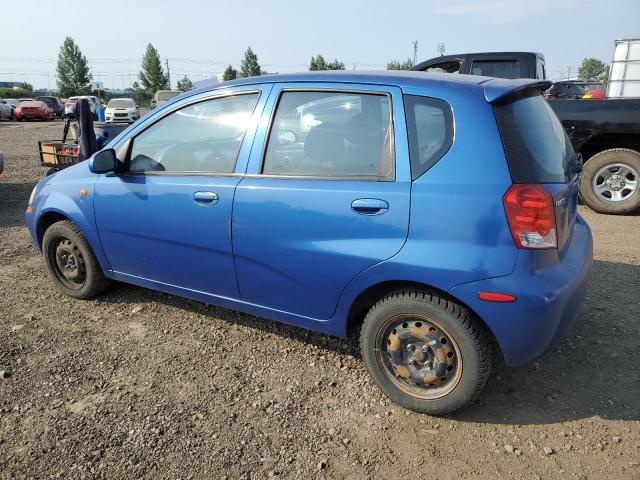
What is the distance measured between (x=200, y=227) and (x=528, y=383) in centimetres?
220

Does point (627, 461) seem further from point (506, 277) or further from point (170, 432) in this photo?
point (170, 432)

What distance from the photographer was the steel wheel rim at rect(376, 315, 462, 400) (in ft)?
8.38

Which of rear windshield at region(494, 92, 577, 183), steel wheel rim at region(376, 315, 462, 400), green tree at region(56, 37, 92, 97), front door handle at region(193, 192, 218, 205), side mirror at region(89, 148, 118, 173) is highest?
green tree at region(56, 37, 92, 97)

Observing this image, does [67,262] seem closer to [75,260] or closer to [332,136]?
[75,260]

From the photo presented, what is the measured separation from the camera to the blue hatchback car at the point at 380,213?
232cm

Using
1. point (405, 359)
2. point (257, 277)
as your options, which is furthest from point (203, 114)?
point (405, 359)

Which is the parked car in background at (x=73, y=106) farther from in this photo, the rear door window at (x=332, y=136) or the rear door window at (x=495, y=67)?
the rear door window at (x=332, y=136)

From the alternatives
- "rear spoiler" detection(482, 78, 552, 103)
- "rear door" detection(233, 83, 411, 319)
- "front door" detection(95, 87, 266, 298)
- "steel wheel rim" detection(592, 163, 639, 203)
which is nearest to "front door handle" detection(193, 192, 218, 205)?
"front door" detection(95, 87, 266, 298)

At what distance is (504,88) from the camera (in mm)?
2486


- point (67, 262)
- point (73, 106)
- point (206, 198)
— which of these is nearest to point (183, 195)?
point (206, 198)

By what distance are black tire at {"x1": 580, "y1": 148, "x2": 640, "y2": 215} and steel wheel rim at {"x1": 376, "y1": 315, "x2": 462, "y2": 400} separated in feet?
16.6

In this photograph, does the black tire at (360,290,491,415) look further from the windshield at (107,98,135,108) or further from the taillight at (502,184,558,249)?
the windshield at (107,98,135,108)

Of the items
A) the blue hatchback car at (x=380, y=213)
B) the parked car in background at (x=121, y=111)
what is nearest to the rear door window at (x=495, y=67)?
the blue hatchback car at (x=380, y=213)

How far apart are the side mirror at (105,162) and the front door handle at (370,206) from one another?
1845 millimetres
